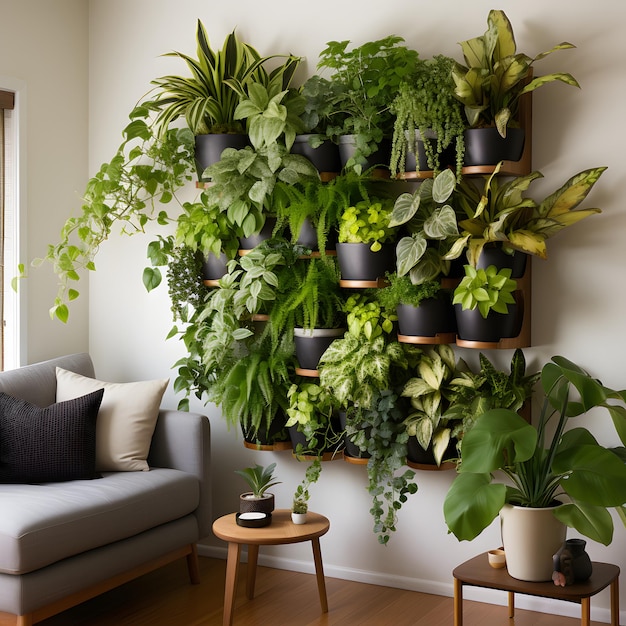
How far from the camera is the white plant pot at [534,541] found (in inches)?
110


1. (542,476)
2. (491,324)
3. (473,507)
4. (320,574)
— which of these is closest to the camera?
(473,507)

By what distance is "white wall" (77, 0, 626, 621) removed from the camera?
3.21 m

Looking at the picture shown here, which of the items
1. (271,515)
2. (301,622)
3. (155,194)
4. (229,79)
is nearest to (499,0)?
(229,79)

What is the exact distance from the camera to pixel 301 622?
10.9 feet

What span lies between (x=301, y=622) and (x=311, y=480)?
56 centimetres

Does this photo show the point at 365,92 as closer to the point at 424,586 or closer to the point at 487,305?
the point at 487,305

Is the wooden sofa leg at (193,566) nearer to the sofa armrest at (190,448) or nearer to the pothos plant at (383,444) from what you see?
the sofa armrest at (190,448)

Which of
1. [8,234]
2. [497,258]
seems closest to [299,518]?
[497,258]

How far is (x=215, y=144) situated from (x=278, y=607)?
1.98m

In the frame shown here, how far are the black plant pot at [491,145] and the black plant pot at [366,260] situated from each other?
1.59ft

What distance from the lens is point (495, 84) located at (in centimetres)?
312

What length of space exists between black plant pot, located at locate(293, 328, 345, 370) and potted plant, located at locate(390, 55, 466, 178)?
71cm

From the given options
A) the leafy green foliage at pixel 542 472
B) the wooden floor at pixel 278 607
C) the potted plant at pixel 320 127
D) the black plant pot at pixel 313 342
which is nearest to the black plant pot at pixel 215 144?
the potted plant at pixel 320 127

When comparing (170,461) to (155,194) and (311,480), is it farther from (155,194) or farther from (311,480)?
(155,194)
